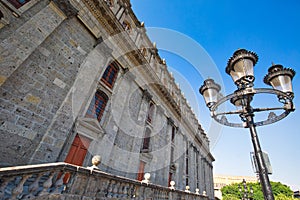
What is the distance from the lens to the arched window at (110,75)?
31.1 feet

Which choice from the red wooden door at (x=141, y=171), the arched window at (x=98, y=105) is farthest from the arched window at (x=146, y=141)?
the arched window at (x=98, y=105)

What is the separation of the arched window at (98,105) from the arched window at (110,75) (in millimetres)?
925

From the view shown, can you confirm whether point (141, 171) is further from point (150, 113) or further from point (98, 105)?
point (98, 105)

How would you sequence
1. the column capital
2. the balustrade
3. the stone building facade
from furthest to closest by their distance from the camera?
1. the column capital
2. the stone building facade
3. the balustrade

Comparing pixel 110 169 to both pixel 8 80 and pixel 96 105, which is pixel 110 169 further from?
pixel 8 80

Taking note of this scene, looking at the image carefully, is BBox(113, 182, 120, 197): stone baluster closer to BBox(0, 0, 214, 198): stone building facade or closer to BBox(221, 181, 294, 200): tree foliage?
BBox(0, 0, 214, 198): stone building facade

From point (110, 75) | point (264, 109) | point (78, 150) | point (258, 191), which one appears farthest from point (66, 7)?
point (258, 191)

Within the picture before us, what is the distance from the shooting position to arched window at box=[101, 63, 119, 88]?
31.1 ft

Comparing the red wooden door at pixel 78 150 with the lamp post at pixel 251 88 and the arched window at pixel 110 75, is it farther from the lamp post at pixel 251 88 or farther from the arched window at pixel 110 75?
the lamp post at pixel 251 88

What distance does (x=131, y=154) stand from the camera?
9.66 metres

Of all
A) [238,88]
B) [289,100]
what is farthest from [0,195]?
[289,100]

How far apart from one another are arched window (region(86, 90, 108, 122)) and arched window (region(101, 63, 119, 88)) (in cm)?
92

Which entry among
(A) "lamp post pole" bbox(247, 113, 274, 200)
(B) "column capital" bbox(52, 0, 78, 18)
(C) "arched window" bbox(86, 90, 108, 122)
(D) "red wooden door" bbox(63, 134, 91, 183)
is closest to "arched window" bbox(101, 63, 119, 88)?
(C) "arched window" bbox(86, 90, 108, 122)

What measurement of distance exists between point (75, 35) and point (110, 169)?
727cm
